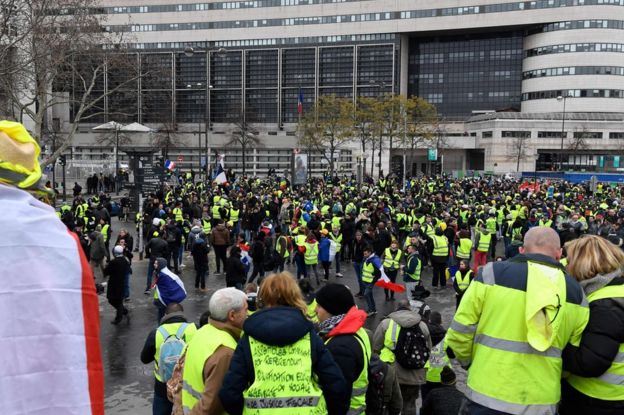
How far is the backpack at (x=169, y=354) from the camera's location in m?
5.10

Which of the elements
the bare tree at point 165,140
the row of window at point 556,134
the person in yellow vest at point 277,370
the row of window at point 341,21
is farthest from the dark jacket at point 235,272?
the row of window at point 341,21

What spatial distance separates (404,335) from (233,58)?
91.3m

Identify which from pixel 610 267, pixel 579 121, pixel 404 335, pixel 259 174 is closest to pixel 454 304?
pixel 404 335

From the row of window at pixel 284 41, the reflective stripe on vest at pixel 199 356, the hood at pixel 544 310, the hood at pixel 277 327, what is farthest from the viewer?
the row of window at pixel 284 41

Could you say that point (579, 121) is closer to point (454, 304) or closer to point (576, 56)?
point (576, 56)

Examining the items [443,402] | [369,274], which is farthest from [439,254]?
[443,402]

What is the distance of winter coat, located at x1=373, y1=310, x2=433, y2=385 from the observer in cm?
577

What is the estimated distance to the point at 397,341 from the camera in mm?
5793

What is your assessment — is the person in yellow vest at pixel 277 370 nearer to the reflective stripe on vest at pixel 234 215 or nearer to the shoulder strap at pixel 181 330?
the shoulder strap at pixel 181 330

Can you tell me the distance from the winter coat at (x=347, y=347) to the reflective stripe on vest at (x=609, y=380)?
137cm

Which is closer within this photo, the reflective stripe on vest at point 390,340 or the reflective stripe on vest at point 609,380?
the reflective stripe on vest at point 609,380

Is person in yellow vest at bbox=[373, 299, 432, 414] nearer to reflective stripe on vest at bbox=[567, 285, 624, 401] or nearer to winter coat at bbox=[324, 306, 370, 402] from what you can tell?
winter coat at bbox=[324, 306, 370, 402]

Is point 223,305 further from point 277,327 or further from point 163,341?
point 163,341

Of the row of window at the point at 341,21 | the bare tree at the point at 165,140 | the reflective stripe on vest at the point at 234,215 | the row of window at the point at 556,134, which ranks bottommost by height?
the reflective stripe on vest at the point at 234,215
